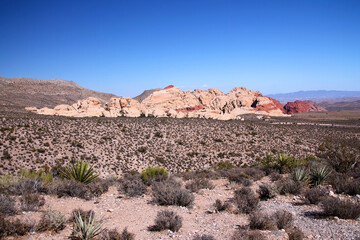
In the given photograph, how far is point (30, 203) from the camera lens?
5.61m

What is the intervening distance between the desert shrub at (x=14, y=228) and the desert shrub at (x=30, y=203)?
0.81 metres

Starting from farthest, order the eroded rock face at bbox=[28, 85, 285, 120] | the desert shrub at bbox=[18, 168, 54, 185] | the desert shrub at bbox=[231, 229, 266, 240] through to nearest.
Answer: the eroded rock face at bbox=[28, 85, 285, 120] → the desert shrub at bbox=[18, 168, 54, 185] → the desert shrub at bbox=[231, 229, 266, 240]

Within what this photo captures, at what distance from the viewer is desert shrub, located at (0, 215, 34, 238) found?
13.6 feet

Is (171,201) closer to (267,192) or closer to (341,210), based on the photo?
(267,192)

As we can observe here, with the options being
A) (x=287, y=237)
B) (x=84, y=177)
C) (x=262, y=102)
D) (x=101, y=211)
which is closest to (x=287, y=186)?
(x=287, y=237)

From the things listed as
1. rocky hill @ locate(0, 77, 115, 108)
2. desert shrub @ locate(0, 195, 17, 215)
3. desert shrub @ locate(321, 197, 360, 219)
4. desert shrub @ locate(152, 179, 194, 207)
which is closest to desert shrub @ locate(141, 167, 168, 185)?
desert shrub @ locate(152, 179, 194, 207)

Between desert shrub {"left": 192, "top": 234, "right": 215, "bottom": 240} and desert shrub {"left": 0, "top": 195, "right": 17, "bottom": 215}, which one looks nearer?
desert shrub {"left": 192, "top": 234, "right": 215, "bottom": 240}

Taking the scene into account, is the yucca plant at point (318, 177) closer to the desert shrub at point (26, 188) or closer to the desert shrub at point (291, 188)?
the desert shrub at point (291, 188)

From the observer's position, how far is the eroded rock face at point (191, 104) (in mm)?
42338

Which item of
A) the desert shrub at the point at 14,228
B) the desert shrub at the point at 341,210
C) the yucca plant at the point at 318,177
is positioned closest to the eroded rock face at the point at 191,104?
the yucca plant at the point at 318,177

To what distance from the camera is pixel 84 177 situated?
8828mm

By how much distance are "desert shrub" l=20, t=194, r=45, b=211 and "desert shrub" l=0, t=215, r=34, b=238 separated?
31.9 inches

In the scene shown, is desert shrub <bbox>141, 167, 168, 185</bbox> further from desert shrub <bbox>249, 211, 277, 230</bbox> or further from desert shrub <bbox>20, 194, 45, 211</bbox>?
desert shrub <bbox>249, 211, 277, 230</bbox>

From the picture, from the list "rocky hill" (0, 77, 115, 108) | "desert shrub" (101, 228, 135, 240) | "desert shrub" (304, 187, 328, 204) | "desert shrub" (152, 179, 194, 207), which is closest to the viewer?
"desert shrub" (101, 228, 135, 240)
